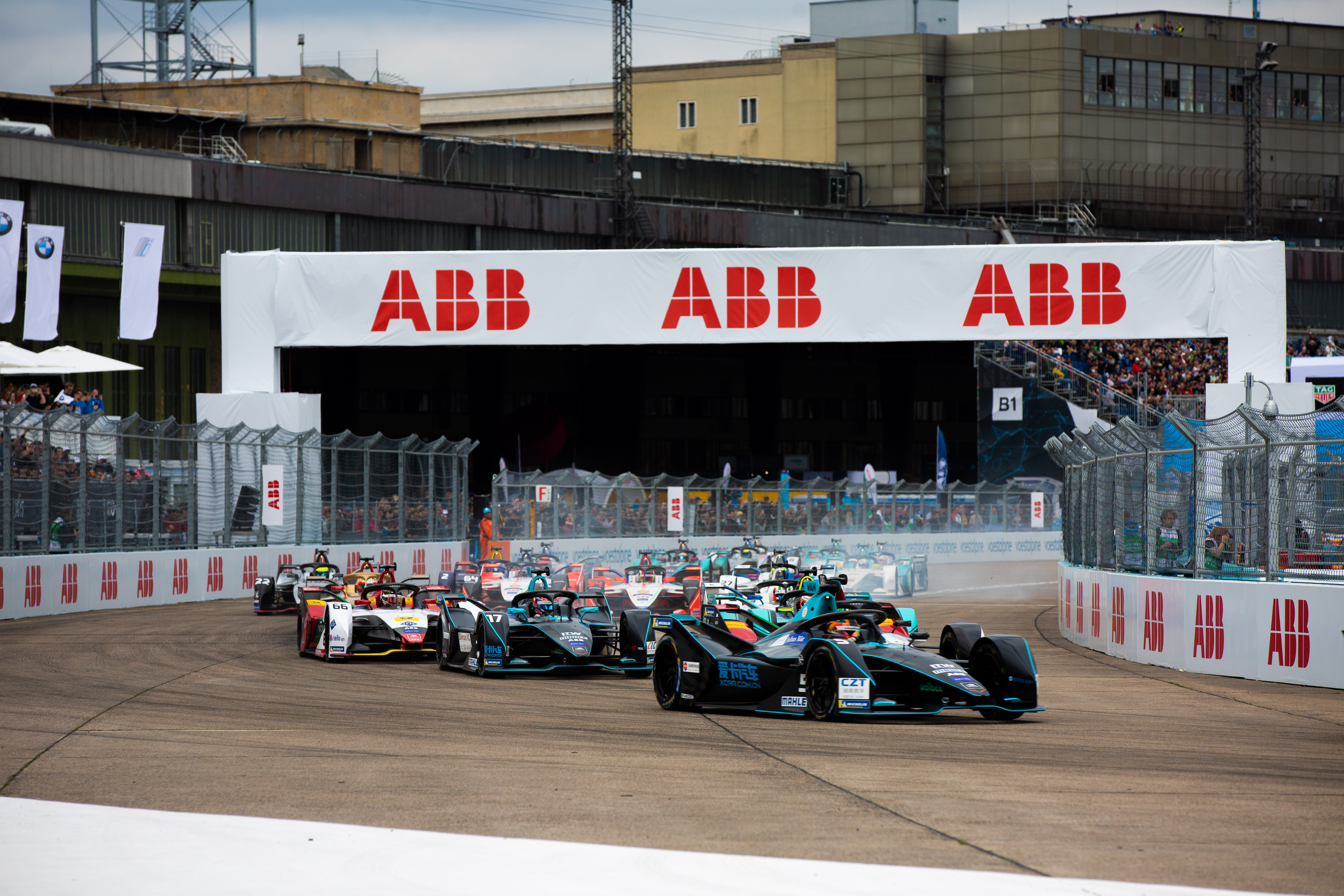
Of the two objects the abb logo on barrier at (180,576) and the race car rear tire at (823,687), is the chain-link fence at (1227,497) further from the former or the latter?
the abb logo on barrier at (180,576)

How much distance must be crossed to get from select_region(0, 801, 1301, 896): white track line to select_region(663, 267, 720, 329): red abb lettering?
24.6 meters

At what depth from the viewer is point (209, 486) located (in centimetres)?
2625

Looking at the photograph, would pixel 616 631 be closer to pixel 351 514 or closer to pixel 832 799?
pixel 832 799

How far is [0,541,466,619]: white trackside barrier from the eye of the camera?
69.5ft

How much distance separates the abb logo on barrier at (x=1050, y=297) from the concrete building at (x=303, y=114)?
29.0 m

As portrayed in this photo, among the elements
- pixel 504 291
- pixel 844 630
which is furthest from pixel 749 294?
pixel 844 630

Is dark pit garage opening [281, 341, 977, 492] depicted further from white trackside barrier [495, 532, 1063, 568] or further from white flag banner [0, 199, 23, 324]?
white flag banner [0, 199, 23, 324]

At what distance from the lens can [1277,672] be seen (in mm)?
14352

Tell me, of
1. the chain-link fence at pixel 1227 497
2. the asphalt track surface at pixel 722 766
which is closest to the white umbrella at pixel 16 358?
the asphalt track surface at pixel 722 766

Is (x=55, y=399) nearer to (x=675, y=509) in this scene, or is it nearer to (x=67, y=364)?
(x=67, y=364)

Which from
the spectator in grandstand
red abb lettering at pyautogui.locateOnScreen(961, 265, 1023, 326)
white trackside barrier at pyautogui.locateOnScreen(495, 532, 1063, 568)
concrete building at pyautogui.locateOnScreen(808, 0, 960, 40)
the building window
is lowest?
white trackside barrier at pyautogui.locateOnScreen(495, 532, 1063, 568)

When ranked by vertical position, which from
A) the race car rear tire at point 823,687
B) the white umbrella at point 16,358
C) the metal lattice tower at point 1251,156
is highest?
the metal lattice tower at point 1251,156

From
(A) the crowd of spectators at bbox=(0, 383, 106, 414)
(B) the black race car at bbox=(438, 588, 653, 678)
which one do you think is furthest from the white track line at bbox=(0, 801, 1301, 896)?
(A) the crowd of spectators at bbox=(0, 383, 106, 414)

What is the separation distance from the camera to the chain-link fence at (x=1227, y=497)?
45.9ft
